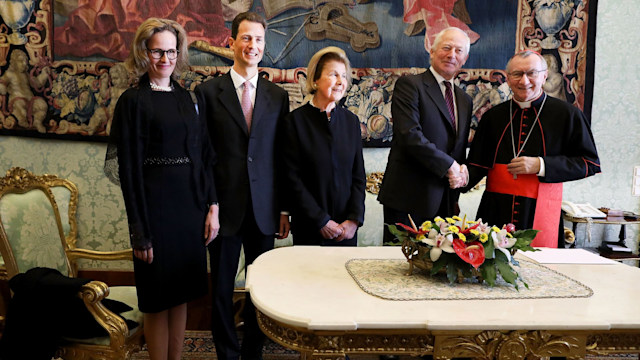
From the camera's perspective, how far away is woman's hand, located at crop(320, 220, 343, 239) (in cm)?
263

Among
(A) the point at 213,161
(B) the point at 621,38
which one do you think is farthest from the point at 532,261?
(B) the point at 621,38

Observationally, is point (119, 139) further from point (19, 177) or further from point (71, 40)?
point (71, 40)

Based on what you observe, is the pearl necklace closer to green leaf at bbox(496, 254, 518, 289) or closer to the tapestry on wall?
green leaf at bbox(496, 254, 518, 289)

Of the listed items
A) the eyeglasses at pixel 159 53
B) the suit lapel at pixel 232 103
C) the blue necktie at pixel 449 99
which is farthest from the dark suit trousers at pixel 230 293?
the blue necktie at pixel 449 99

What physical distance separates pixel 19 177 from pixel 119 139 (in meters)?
0.97

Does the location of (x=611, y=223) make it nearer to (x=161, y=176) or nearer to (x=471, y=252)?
(x=471, y=252)

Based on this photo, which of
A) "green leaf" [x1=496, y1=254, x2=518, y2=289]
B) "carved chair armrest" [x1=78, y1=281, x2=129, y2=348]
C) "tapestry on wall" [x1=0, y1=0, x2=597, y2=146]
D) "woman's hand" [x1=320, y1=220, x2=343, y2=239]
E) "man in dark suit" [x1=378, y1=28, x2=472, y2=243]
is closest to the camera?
"green leaf" [x1=496, y1=254, x2=518, y2=289]

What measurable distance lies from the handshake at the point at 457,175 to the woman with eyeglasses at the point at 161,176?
4.44ft

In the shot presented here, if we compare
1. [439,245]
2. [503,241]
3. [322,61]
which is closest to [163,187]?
[322,61]

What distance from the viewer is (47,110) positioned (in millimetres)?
4094

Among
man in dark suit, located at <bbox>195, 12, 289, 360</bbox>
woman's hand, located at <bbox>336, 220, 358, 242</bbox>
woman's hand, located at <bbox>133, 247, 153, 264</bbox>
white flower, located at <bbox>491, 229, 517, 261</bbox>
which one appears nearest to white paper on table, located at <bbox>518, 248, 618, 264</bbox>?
white flower, located at <bbox>491, 229, 517, 261</bbox>

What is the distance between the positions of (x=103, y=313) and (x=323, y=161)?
50.8 inches

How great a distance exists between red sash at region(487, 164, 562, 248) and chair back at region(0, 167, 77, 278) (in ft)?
8.31

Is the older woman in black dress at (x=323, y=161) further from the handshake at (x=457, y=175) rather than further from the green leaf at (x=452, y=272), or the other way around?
the green leaf at (x=452, y=272)
